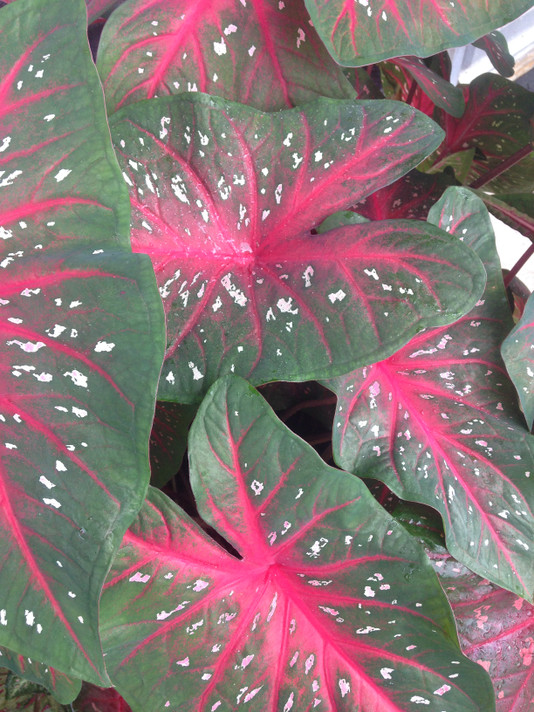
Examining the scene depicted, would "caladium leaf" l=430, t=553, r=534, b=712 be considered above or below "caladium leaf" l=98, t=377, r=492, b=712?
below

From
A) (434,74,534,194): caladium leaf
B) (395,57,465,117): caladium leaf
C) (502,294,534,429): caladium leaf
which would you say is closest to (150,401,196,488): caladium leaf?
(502,294,534,429): caladium leaf

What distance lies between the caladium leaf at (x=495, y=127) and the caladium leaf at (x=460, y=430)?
574 millimetres

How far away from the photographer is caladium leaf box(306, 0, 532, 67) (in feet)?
2.58

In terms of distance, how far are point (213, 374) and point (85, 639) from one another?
342 millimetres

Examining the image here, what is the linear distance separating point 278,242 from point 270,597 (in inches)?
18.7

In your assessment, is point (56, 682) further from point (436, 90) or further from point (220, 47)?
point (436, 90)

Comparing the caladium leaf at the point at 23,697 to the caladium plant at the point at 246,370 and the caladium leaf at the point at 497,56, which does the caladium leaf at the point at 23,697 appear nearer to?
the caladium plant at the point at 246,370

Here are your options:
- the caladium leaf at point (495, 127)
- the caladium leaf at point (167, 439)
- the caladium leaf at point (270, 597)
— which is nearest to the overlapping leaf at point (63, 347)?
the caladium leaf at point (270, 597)

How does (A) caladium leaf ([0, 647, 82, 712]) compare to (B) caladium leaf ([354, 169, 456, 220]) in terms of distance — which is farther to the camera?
(B) caladium leaf ([354, 169, 456, 220])

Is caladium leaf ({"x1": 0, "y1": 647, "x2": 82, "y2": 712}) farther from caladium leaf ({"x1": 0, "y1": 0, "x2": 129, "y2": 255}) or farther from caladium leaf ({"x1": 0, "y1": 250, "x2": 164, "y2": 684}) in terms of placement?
caladium leaf ({"x1": 0, "y1": 0, "x2": 129, "y2": 255})

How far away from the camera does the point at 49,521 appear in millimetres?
560

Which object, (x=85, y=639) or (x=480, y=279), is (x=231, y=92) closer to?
(x=480, y=279)

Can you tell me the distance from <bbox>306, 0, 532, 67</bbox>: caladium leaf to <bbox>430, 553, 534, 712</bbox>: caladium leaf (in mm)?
755

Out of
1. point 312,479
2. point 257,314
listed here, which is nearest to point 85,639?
point 312,479
